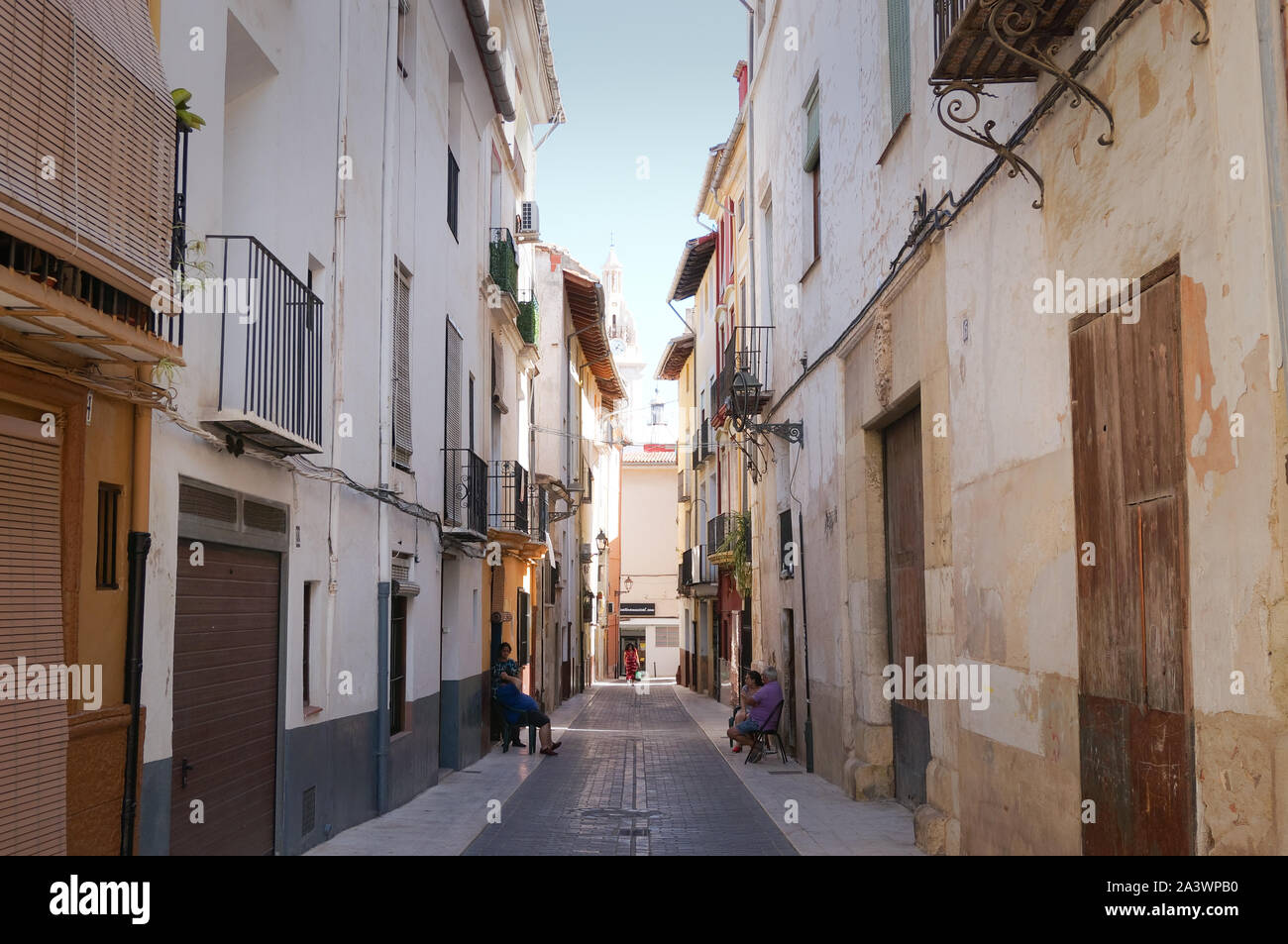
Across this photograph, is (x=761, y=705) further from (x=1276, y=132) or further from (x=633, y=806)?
(x=1276, y=132)

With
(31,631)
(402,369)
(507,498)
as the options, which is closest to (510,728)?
(507,498)

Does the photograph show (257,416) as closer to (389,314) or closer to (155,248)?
(155,248)

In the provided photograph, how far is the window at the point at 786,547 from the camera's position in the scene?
55.9ft

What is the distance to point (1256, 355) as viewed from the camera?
4.36 metres

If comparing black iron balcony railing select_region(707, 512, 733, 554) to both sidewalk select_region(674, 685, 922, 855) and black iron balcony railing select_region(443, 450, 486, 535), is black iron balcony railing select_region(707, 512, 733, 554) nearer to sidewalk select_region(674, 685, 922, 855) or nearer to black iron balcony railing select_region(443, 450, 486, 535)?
black iron balcony railing select_region(443, 450, 486, 535)

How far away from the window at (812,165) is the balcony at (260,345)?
8.17m

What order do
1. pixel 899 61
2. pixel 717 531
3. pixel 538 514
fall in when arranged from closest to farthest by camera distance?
pixel 899 61 → pixel 538 514 → pixel 717 531

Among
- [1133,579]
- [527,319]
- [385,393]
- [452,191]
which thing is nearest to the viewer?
[1133,579]

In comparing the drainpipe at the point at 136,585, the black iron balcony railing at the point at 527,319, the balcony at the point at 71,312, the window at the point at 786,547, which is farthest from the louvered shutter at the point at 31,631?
the black iron balcony railing at the point at 527,319

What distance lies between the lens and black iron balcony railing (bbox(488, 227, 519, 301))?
1961 cm

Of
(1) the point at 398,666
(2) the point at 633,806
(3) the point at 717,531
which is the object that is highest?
(3) the point at 717,531

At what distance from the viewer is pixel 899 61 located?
420 inches

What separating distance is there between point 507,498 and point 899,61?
10970mm

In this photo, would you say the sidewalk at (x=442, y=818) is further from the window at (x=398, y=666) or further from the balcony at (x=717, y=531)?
the balcony at (x=717, y=531)
